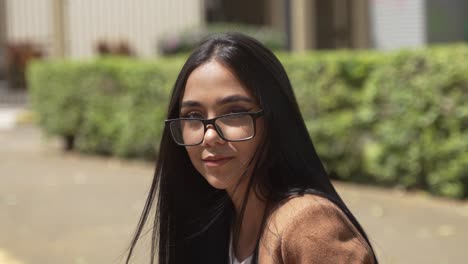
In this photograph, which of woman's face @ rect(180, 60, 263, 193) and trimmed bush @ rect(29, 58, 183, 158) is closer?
woman's face @ rect(180, 60, 263, 193)

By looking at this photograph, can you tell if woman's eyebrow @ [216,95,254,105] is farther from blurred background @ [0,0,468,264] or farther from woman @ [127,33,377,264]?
blurred background @ [0,0,468,264]

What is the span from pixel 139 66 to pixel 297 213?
8.65 m

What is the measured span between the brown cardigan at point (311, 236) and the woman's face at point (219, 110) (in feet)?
0.60

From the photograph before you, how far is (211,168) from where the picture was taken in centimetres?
198

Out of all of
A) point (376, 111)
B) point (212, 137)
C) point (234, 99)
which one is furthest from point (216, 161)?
point (376, 111)

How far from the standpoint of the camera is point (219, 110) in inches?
75.5

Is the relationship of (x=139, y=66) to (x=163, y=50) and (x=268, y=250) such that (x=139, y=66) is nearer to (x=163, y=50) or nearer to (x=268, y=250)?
(x=163, y=50)

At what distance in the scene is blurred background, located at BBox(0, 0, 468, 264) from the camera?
6.17 m

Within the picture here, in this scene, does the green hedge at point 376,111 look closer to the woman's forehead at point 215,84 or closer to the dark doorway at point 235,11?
the woman's forehead at point 215,84

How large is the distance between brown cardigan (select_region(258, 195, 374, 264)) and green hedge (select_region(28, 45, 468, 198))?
511 cm

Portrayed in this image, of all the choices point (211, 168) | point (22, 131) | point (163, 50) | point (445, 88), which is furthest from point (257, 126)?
point (163, 50)

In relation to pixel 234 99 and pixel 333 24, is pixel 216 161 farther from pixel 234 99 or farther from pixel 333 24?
pixel 333 24

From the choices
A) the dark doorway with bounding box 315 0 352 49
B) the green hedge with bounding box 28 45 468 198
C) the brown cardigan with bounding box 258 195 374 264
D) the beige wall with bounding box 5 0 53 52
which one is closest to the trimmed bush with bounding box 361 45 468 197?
the green hedge with bounding box 28 45 468 198

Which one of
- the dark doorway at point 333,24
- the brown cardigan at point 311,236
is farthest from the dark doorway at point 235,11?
the brown cardigan at point 311,236
